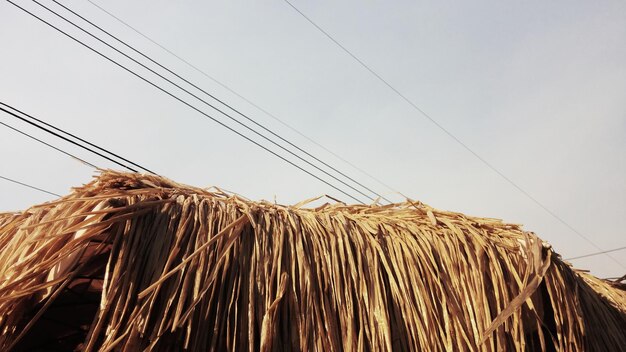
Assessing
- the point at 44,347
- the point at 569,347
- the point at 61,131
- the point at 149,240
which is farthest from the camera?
the point at 61,131

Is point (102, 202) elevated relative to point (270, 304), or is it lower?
elevated

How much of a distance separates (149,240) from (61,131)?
180 inches

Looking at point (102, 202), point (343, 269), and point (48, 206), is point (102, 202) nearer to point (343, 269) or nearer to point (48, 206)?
point (48, 206)

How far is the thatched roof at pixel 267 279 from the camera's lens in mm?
1199

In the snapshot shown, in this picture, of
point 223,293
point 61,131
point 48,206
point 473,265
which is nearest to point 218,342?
point 223,293

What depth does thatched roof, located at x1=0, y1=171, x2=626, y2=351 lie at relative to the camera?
1199 millimetres

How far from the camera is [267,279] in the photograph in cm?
140

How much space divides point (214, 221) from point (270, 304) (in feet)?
0.94

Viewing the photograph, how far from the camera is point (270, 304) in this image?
4.43 ft

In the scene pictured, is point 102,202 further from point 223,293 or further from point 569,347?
point 569,347

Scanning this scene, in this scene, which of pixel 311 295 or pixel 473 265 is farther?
pixel 473 265

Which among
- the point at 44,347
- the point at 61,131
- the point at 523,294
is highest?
the point at 61,131

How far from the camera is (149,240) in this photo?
133 cm

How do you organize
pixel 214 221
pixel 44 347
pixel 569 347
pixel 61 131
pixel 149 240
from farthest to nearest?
pixel 61 131 < pixel 569 347 < pixel 214 221 < pixel 149 240 < pixel 44 347
